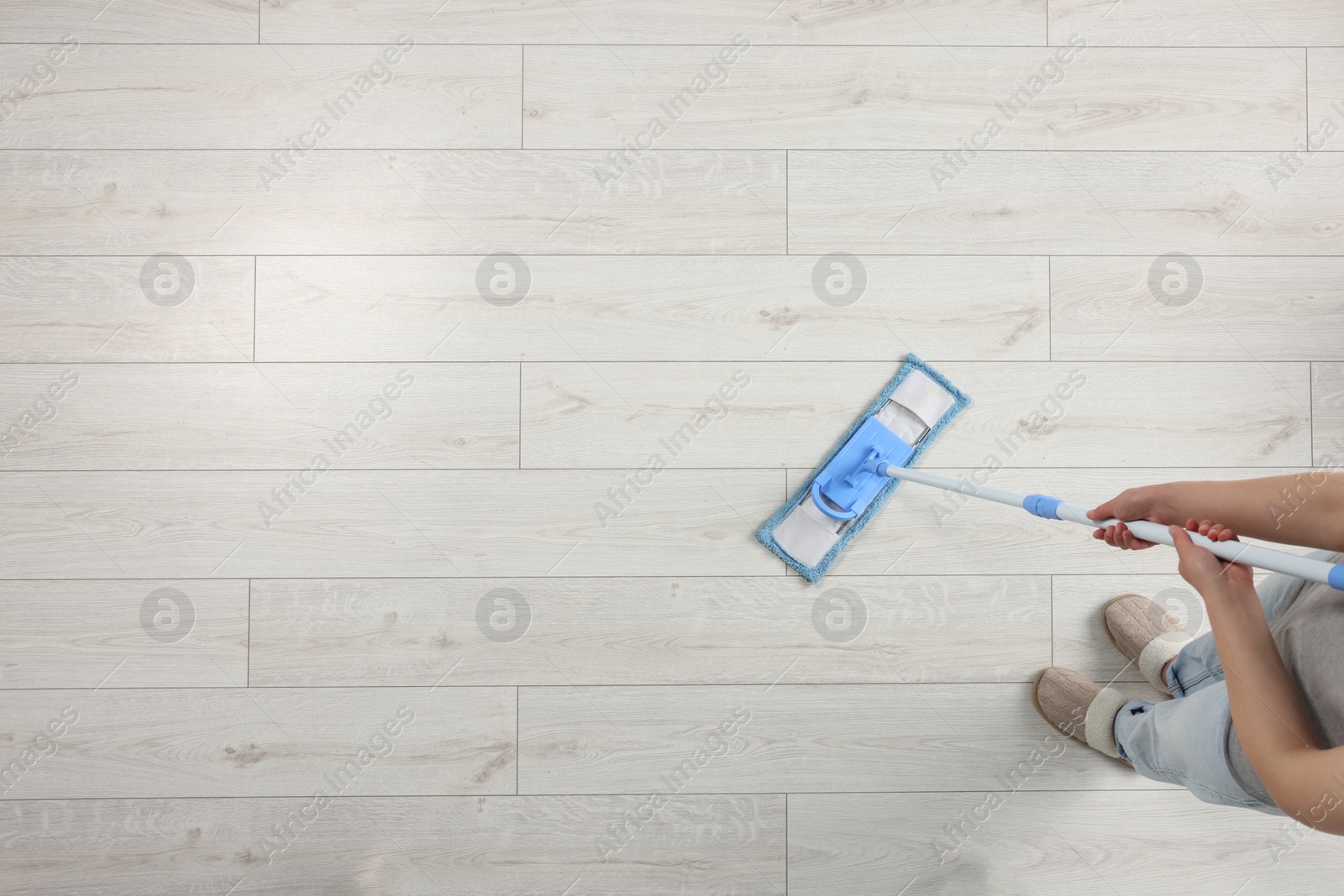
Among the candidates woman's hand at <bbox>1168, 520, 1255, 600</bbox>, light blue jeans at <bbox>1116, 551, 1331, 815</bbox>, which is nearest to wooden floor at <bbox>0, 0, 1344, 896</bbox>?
light blue jeans at <bbox>1116, 551, 1331, 815</bbox>

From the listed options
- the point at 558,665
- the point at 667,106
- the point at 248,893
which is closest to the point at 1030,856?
the point at 558,665

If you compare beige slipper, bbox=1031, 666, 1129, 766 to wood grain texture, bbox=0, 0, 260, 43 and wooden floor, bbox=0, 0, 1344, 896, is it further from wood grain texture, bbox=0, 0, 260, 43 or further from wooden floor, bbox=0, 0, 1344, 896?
wood grain texture, bbox=0, 0, 260, 43

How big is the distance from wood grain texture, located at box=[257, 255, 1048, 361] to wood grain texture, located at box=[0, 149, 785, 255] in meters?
0.05

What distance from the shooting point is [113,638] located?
4.91 ft

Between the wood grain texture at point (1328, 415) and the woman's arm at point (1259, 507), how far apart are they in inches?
34.0

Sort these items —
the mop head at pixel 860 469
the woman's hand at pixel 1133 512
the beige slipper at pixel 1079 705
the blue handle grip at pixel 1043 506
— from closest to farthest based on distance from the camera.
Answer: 1. the woman's hand at pixel 1133 512
2. the blue handle grip at pixel 1043 506
3. the beige slipper at pixel 1079 705
4. the mop head at pixel 860 469

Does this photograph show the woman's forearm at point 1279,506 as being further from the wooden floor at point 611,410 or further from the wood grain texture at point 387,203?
the wood grain texture at point 387,203

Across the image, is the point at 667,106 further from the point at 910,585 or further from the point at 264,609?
the point at 264,609

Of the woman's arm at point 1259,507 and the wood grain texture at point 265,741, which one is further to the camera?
the wood grain texture at point 265,741

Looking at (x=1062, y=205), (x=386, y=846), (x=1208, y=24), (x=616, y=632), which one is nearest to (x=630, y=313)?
(x=616, y=632)

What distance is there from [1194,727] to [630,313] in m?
1.09

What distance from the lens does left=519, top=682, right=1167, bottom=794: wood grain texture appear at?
1.50m

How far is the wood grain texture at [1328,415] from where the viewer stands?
5.01 feet

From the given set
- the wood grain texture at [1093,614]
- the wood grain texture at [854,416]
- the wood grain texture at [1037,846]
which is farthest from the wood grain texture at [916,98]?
the wood grain texture at [1037,846]
